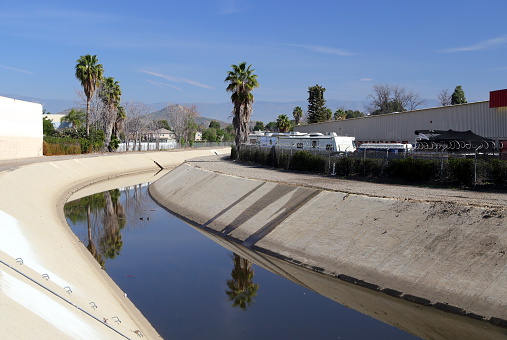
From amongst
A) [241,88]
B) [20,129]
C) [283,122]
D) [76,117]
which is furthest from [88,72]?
[76,117]

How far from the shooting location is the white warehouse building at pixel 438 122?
33.9 meters

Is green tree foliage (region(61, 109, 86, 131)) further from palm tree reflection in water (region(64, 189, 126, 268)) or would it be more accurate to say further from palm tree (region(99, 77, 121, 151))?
palm tree reflection in water (region(64, 189, 126, 268))

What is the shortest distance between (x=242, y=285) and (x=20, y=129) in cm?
4664

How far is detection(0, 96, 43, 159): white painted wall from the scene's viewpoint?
51969 mm

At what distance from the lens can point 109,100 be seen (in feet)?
283

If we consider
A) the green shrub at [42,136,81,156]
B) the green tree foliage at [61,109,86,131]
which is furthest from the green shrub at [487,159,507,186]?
the green tree foliage at [61,109,86,131]

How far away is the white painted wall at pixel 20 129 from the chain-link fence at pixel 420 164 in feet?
103

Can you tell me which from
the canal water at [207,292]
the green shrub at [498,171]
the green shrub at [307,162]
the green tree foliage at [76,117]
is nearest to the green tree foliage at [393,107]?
the green tree foliage at [76,117]

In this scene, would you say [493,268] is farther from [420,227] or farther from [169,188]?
[169,188]

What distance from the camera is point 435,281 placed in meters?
14.8

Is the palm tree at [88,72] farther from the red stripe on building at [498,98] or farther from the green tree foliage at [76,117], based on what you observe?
the red stripe on building at [498,98]

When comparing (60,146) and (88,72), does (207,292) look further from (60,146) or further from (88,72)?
(88,72)

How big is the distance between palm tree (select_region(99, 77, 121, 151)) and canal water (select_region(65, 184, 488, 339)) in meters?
58.7

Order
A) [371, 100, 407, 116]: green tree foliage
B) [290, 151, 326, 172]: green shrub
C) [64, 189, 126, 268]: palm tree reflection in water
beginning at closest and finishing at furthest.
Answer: [64, 189, 126, 268]: palm tree reflection in water, [290, 151, 326, 172]: green shrub, [371, 100, 407, 116]: green tree foliage
